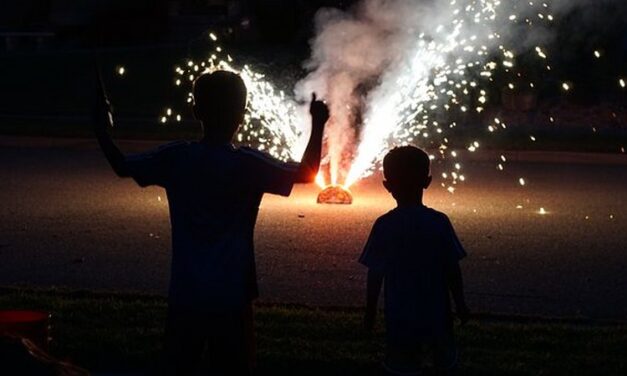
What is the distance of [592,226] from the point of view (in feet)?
42.9

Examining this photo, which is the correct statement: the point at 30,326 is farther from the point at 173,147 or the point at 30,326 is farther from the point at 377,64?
the point at 377,64

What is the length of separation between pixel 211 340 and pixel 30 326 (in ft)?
3.80

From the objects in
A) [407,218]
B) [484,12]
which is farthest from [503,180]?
[407,218]

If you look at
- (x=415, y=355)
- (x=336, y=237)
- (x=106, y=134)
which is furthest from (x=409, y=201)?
(x=336, y=237)

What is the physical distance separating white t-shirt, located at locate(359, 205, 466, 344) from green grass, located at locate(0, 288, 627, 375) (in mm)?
1496

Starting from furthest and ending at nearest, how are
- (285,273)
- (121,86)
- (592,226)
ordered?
(121,86)
(592,226)
(285,273)

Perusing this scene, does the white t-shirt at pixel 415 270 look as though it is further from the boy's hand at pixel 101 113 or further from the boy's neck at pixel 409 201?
the boy's hand at pixel 101 113

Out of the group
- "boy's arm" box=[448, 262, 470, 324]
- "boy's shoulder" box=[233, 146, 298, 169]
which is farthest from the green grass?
"boy's shoulder" box=[233, 146, 298, 169]

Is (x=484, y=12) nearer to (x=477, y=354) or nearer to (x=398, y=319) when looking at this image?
(x=477, y=354)

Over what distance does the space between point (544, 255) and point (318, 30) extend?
5.67 meters

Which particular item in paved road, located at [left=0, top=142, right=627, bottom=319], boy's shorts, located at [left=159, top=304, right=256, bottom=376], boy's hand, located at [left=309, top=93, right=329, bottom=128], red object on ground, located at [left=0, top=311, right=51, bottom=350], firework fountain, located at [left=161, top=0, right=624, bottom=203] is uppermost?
firework fountain, located at [left=161, top=0, right=624, bottom=203]

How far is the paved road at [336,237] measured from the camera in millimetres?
9719

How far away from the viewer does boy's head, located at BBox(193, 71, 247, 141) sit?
4938 mm

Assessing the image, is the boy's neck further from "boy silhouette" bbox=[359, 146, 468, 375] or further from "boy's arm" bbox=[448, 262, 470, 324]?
"boy's arm" bbox=[448, 262, 470, 324]
